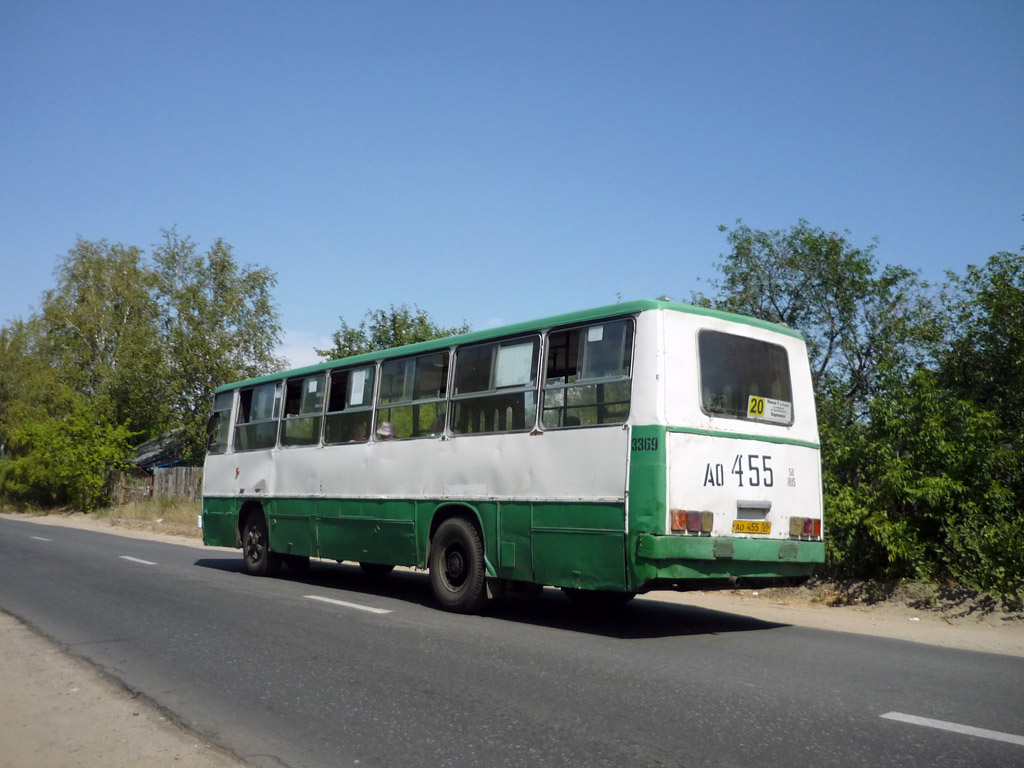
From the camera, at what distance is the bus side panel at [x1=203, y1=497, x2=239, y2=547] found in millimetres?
15648

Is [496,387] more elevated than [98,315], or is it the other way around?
[98,315]

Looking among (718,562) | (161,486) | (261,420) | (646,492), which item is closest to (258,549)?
(261,420)

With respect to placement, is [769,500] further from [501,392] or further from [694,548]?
[501,392]

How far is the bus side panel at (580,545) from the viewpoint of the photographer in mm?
8672

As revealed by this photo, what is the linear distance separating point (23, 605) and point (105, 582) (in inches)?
84.0

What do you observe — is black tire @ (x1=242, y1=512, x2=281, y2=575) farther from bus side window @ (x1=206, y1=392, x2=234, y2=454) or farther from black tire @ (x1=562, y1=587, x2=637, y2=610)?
black tire @ (x1=562, y1=587, x2=637, y2=610)

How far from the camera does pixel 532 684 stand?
6695 mm

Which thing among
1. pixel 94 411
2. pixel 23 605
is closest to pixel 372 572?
pixel 23 605

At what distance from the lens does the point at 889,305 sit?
2388 cm

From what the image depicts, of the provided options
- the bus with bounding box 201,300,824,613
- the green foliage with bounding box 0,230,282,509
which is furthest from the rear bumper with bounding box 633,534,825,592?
the green foliage with bounding box 0,230,282,509

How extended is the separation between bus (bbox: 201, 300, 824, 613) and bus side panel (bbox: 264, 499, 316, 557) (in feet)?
3.36

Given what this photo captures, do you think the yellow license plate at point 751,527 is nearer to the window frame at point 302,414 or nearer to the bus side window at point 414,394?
the bus side window at point 414,394

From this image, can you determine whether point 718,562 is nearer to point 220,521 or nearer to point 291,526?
point 291,526

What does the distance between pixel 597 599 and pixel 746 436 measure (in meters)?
3.69
